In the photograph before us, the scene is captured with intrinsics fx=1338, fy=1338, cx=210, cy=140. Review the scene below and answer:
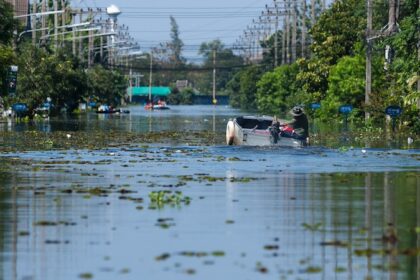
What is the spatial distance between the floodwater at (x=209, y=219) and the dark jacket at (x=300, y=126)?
9.15m

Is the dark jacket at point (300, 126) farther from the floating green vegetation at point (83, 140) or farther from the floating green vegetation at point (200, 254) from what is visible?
the floating green vegetation at point (200, 254)

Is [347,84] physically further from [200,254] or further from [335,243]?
[200,254]

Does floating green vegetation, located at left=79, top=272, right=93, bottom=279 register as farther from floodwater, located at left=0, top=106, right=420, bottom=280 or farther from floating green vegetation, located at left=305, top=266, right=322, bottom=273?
floating green vegetation, located at left=305, top=266, right=322, bottom=273

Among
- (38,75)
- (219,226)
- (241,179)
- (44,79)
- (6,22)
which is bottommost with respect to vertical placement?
(241,179)

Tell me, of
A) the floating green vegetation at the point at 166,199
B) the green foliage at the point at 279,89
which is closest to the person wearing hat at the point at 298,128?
the floating green vegetation at the point at 166,199

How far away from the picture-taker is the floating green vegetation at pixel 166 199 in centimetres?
2449

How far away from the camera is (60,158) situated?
41.2 meters

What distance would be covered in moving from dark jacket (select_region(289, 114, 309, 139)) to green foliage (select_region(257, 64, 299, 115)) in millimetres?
86566

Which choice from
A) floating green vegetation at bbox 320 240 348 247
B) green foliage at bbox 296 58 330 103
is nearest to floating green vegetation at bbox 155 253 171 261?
floating green vegetation at bbox 320 240 348 247

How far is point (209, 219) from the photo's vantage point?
21.7 meters

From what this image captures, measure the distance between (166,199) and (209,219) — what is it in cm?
383

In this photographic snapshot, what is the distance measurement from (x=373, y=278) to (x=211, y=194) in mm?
11917

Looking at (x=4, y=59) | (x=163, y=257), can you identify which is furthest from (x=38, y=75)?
(x=163, y=257)

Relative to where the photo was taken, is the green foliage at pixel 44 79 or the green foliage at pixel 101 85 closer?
the green foliage at pixel 44 79
